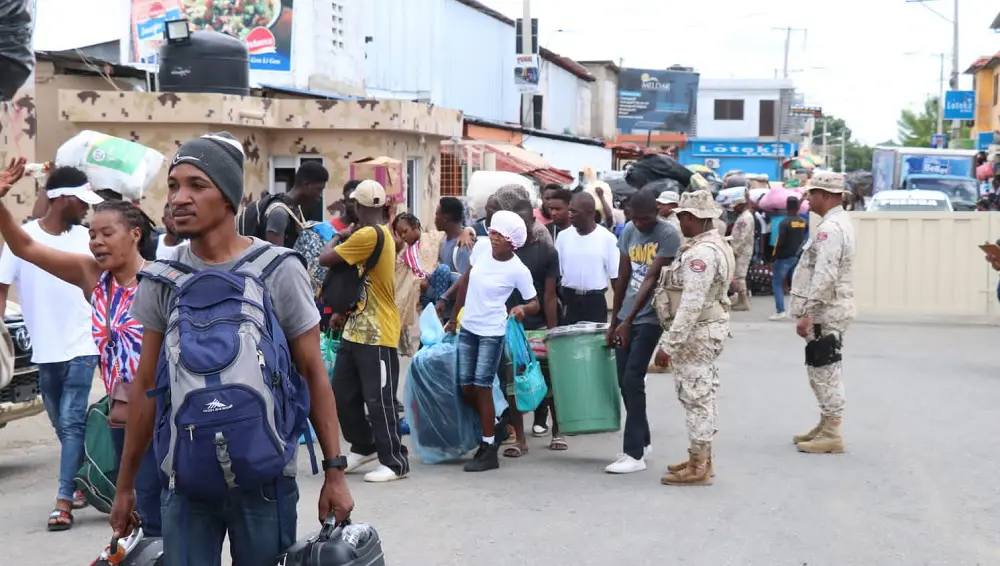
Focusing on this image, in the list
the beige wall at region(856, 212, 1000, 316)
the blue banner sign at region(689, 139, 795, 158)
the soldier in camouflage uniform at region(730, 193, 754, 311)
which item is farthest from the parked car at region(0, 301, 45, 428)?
the blue banner sign at region(689, 139, 795, 158)

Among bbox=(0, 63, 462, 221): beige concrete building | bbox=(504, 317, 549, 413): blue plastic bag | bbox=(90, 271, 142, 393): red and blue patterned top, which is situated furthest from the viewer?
bbox=(0, 63, 462, 221): beige concrete building

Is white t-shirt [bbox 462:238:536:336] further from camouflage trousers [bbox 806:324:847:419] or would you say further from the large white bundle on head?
the large white bundle on head

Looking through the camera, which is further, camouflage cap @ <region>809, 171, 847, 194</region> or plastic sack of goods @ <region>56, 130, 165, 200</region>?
camouflage cap @ <region>809, 171, 847, 194</region>

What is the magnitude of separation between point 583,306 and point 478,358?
184cm

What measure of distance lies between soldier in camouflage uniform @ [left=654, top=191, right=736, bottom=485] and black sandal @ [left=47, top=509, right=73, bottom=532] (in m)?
3.51

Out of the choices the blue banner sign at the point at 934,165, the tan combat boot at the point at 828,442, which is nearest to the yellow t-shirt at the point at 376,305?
the tan combat boot at the point at 828,442

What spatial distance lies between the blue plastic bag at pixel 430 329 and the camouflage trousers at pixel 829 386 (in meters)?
2.57

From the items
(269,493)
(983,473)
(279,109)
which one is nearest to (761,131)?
(279,109)

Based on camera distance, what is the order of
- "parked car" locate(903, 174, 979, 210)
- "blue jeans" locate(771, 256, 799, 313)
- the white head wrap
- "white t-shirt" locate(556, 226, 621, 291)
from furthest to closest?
"parked car" locate(903, 174, 979, 210), "blue jeans" locate(771, 256, 799, 313), "white t-shirt" locate(556, 226, 621, 291), the white head wrap

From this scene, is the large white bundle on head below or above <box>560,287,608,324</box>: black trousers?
above

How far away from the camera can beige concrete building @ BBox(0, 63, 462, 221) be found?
13727 millimetres

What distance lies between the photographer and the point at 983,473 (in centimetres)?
834

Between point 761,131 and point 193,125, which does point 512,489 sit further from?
point 761,131

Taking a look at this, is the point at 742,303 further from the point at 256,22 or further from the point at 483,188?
the point at 256,22
